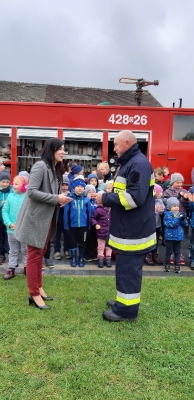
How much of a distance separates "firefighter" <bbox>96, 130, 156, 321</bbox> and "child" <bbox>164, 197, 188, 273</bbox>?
1.87m

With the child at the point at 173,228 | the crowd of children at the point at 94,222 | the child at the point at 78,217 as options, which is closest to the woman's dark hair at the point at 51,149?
the crowd of children at the point at 94,222

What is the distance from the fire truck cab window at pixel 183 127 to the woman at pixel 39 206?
4518mm

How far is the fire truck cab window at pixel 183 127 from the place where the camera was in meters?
7.65

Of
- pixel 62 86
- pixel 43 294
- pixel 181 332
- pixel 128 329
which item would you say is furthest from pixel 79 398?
pixel 62 86

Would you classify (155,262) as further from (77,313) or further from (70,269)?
(77,313)

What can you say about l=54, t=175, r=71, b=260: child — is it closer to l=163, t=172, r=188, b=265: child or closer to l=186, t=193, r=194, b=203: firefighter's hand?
l=163, t=172, r=188, b=265: child

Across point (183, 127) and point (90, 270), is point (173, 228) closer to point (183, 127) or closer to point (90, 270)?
point (90, 270)

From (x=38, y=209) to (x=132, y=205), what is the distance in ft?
3.24

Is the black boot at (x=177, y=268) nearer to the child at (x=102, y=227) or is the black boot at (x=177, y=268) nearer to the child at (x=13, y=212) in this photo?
the child at (x=102, y=227)

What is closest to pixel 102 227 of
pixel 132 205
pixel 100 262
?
pixel 100 262

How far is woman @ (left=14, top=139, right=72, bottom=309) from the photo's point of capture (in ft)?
11.7

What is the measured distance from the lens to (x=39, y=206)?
12.0ft

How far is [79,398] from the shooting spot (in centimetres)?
242

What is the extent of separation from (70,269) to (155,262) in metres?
1.42
